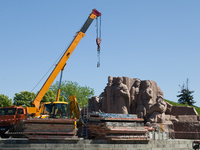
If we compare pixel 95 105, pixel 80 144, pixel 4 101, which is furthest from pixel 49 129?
pixel 4 101

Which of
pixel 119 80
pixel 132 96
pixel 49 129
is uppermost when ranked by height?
pixel 119 80

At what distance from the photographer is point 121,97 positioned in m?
24.2

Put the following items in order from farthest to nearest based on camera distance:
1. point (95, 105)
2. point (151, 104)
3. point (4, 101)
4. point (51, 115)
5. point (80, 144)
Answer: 1. point (4, 101)
2. point (95, 105)
3. point (151, 104)
4. point (51, 115)
5. point (80, 144)

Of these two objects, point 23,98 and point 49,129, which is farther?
point 23,98

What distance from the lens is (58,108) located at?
17812 mm

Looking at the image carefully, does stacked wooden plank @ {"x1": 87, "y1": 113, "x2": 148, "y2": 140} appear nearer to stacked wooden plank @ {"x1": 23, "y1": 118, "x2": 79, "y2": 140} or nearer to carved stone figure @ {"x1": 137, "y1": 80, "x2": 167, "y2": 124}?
stacked wooden plank @ {"x1": 23, "y1": 118, "x2": 79, "y2": 140}

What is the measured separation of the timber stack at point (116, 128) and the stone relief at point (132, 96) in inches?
374

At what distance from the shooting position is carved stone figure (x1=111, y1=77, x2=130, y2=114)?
24000 millimetres

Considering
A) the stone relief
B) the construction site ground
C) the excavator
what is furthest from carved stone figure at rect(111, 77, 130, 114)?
the construction site ground

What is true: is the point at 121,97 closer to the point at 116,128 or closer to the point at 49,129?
the point at 116,128

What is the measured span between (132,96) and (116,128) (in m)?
11.5

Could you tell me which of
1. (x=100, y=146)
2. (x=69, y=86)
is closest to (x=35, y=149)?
(x=100, y=146)

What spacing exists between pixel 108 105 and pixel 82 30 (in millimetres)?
7423

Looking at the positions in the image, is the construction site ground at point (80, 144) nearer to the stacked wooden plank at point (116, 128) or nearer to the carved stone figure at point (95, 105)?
the stacked wooden plank at point (116, 128)
